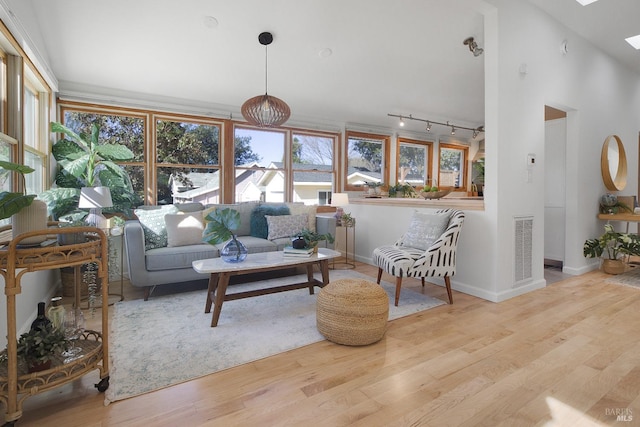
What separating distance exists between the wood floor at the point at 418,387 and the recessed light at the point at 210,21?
3125 millimetres

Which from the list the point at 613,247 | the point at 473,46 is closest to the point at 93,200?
the point at 473,46

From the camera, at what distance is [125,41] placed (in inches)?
133

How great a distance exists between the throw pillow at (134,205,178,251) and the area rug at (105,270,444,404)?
1.89 ft

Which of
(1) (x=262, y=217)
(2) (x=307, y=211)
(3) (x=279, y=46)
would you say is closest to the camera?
(3) (x=279, y=46)

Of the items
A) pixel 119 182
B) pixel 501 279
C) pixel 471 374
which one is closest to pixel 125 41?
pixel 119 182

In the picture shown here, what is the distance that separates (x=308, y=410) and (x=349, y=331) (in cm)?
72

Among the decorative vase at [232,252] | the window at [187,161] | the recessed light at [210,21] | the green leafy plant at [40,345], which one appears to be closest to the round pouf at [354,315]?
the decorative vase at [232,252]

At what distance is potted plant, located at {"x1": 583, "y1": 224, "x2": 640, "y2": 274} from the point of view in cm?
410

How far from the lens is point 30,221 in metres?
1.57

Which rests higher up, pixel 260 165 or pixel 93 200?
pixel 260 165

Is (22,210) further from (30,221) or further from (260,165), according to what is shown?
(260,165)

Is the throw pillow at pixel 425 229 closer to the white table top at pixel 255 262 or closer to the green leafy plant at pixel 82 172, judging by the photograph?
the white table top at pixel 255 262

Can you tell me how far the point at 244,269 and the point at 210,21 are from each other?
246 cm

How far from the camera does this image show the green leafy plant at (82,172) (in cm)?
328
